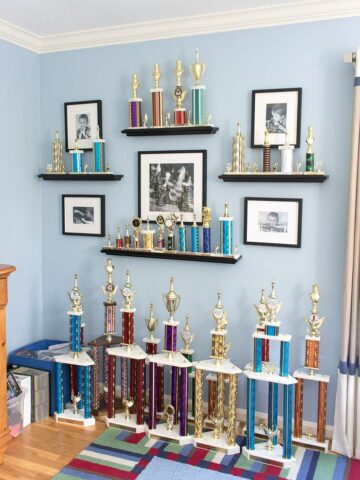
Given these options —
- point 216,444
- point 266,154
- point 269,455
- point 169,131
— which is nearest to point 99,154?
point 169,131

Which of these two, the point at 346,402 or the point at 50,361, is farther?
the point at 50,361

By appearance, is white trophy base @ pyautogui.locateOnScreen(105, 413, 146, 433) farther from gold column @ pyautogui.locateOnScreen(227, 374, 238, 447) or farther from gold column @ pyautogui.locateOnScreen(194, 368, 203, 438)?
gold column @ pyautogui.locateOnScreen(227, 374, 238, 447)

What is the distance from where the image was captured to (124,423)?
3.06 metres

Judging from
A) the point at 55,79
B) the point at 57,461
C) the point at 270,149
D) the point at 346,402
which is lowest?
the point at 57,461

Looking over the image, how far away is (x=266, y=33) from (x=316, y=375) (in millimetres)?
1919

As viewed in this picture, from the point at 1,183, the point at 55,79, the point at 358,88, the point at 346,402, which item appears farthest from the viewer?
the point at 55,79

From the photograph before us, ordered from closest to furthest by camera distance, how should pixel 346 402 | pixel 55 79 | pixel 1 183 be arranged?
1. pixel 346 402
2. pixel 1 183
3. pixel 55 79

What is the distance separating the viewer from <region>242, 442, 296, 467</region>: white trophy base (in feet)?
8.84

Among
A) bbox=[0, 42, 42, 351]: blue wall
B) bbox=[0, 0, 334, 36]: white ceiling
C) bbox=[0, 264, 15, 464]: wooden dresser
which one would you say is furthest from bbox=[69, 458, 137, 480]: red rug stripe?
bbox=[0, 0, 334, 36]: white ceiling

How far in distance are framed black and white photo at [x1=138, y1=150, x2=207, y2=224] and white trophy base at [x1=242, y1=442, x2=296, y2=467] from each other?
1.33m

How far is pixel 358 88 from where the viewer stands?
2.60 metres

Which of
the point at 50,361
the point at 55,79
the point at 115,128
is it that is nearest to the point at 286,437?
the point at 50,361

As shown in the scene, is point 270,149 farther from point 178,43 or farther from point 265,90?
point 178,43

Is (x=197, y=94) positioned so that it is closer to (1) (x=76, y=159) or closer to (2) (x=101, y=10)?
(2) (x=101, y=10)
